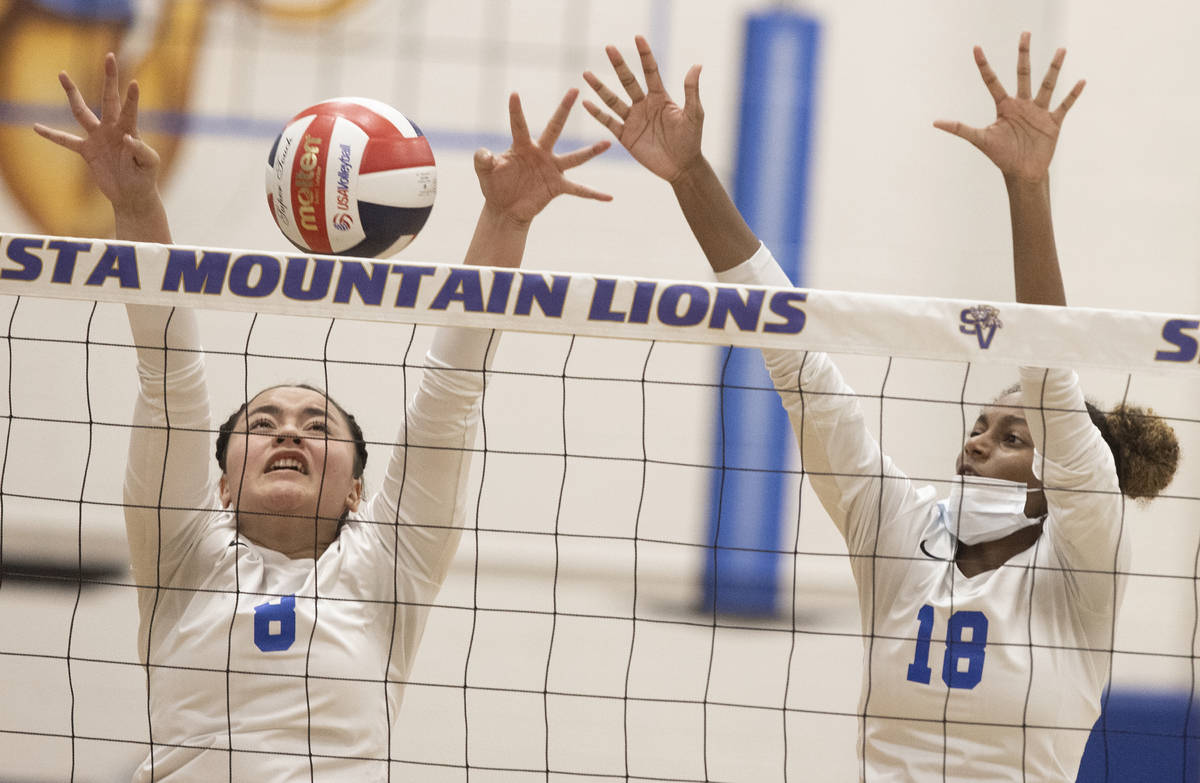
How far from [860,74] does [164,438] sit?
11.2 feet

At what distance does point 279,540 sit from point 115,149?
0.87 m

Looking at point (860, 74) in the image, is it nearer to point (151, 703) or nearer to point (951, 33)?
point (951, 33)

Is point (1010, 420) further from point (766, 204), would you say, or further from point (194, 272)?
point (766, 204)

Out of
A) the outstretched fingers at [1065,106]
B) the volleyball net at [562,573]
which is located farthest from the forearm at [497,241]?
the volleyball net at [562,573]

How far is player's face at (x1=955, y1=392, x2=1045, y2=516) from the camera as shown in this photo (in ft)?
8.15

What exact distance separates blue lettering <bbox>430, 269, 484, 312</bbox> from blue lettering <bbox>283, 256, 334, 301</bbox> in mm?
217

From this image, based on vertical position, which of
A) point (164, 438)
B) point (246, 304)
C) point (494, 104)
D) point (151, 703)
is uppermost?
point (494, 104)

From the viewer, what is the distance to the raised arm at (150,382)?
239 cm

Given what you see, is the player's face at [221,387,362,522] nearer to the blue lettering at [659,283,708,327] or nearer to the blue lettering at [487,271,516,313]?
the blue lettering at [487,271,516,313]

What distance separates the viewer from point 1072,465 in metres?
2.25

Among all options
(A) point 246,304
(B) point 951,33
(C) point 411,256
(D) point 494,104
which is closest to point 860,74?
(B) point 951,33

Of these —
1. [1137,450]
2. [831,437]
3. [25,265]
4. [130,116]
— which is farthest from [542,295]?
[1137,450]

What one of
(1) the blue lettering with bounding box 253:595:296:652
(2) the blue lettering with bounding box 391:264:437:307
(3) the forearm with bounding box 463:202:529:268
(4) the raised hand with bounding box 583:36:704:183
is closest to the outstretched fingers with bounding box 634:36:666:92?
(4) the raised hand with bounding box 583:36:704:183

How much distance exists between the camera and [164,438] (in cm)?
239
